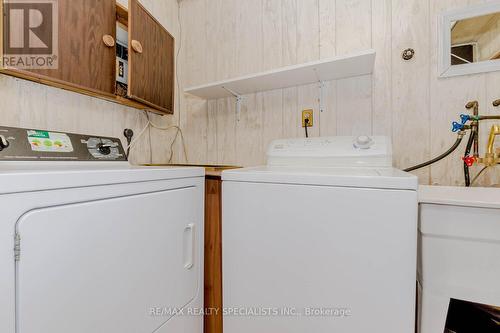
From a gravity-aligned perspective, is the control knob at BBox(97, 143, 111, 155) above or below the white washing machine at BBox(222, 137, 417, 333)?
above

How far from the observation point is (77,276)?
66 centimetres

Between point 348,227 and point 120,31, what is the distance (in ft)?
5.46

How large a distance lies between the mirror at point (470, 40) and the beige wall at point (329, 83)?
4 cm

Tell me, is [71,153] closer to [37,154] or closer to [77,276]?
[37,154]

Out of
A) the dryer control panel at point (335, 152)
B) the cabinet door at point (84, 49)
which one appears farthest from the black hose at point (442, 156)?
the cabinet door at point (84, 49)

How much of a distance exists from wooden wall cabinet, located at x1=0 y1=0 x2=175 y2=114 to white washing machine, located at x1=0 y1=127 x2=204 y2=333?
29 cm

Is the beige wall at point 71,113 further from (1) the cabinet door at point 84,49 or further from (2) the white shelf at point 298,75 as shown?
(2) the white shelf at point 298,75

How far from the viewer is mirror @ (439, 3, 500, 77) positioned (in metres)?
1.24

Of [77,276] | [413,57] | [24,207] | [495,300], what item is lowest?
[495,300]

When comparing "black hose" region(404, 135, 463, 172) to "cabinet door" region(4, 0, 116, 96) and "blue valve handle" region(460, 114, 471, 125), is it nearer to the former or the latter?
"blue valve handle" region(460, 114, 471, 125)

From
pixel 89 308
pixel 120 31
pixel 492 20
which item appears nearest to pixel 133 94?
pixel 120 31

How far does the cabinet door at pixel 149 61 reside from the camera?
1356 millimetres

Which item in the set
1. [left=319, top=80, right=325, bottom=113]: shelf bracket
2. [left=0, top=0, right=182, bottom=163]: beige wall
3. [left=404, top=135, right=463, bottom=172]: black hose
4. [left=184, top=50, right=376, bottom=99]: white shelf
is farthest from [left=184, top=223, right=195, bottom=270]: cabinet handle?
[left=404, top=135, right=463, bottom=172]: black hose

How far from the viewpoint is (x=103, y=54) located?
1.31 metres
